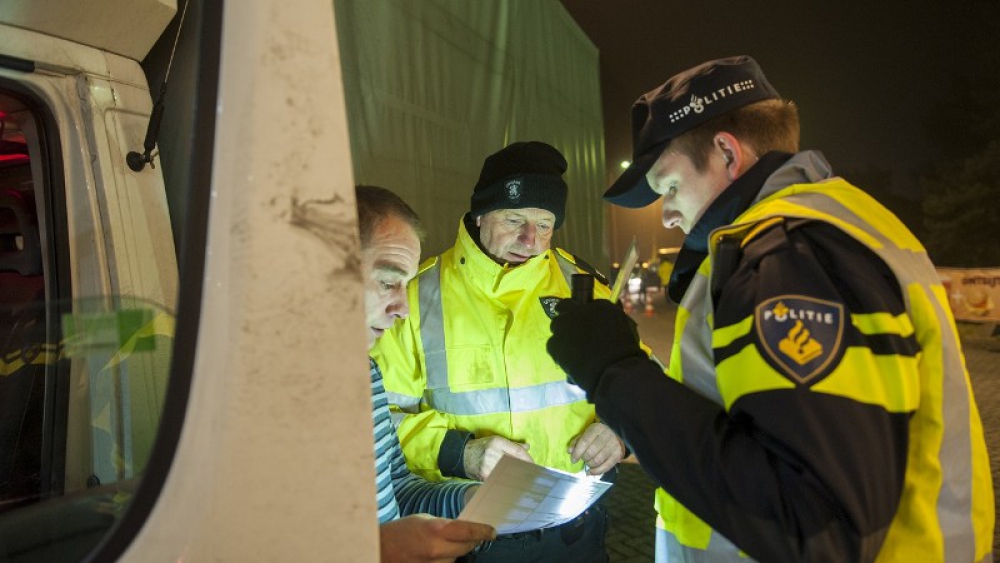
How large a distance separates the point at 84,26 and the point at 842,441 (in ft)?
A: 5.32

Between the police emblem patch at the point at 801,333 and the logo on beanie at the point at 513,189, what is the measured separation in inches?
51.5

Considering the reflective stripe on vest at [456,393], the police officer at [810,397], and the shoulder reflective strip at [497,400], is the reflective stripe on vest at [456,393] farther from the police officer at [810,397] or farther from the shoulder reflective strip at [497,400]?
the police officer at [810,397]

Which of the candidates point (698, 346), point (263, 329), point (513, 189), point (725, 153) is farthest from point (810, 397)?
point (513, 189)

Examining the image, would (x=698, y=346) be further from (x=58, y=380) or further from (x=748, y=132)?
(x=58, y=380)

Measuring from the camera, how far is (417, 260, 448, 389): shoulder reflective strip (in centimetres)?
201

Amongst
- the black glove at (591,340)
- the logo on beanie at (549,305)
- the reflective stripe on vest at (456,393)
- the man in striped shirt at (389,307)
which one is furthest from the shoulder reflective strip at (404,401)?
the black glove at (591,340)

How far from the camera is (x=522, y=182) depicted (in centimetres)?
219

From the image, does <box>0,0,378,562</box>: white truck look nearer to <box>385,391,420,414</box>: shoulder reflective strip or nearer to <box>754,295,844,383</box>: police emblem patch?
<box>754,295,844,383</box>: police emblem patch

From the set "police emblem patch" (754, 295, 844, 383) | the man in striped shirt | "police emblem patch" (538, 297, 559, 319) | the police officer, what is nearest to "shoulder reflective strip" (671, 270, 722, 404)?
the police officer

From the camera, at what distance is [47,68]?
1.30 meters

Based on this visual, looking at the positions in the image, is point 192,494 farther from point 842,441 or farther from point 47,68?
point 47,68

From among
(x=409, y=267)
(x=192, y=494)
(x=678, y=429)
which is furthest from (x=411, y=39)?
(x=192, y=494)

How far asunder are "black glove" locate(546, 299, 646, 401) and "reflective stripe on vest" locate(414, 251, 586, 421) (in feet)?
2.22

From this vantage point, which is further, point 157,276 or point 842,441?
point 157,276
